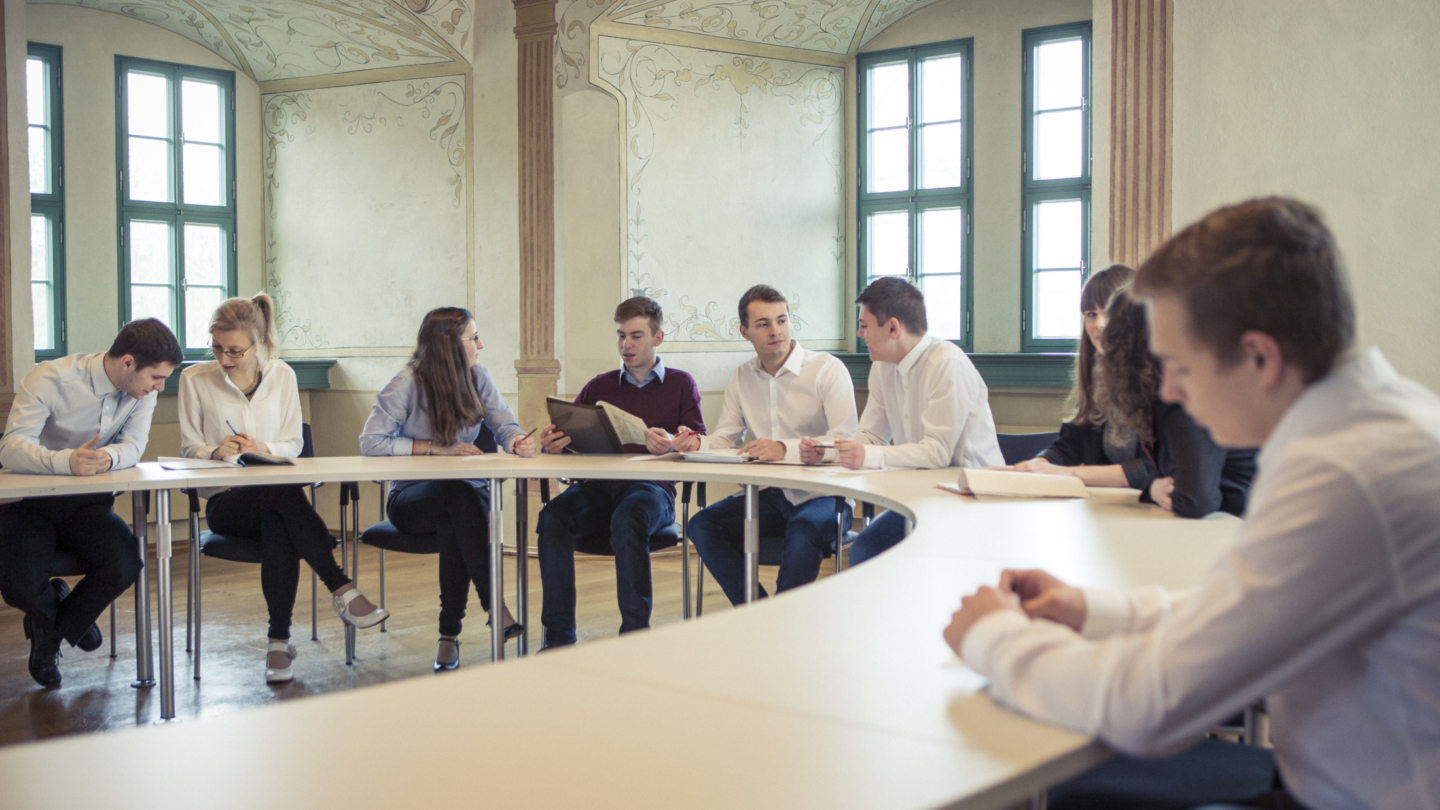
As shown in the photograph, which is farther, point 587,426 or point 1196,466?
point 587,426

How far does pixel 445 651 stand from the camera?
12.5 feet

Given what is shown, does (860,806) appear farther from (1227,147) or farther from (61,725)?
(1227,147)

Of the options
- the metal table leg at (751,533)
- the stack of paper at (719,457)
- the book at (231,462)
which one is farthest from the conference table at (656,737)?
the book at (231,462)

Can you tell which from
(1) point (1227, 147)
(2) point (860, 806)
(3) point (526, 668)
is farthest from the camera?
(1) point (1227, 147)

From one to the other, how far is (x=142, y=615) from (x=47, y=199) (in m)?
3.56

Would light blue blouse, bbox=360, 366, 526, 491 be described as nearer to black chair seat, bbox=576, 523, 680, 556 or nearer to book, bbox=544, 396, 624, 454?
book, bbox=544, 396, 624, 454

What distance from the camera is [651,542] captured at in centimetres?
375

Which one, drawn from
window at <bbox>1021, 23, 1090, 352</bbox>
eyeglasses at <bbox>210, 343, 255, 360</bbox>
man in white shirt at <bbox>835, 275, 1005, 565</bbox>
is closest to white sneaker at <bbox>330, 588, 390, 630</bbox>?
eyeglasses at <bbox>210, 343, 255, 360</bbox>

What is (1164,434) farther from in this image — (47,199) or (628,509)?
(47,199)

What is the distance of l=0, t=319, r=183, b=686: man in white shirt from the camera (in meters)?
3.41

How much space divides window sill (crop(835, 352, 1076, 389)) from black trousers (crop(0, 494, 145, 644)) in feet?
→ 11.4

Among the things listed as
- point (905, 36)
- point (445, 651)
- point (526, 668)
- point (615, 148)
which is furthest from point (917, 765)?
point (905, 36)

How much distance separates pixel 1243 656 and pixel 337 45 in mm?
6585

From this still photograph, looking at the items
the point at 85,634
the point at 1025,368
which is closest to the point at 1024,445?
the point at 1025,368
